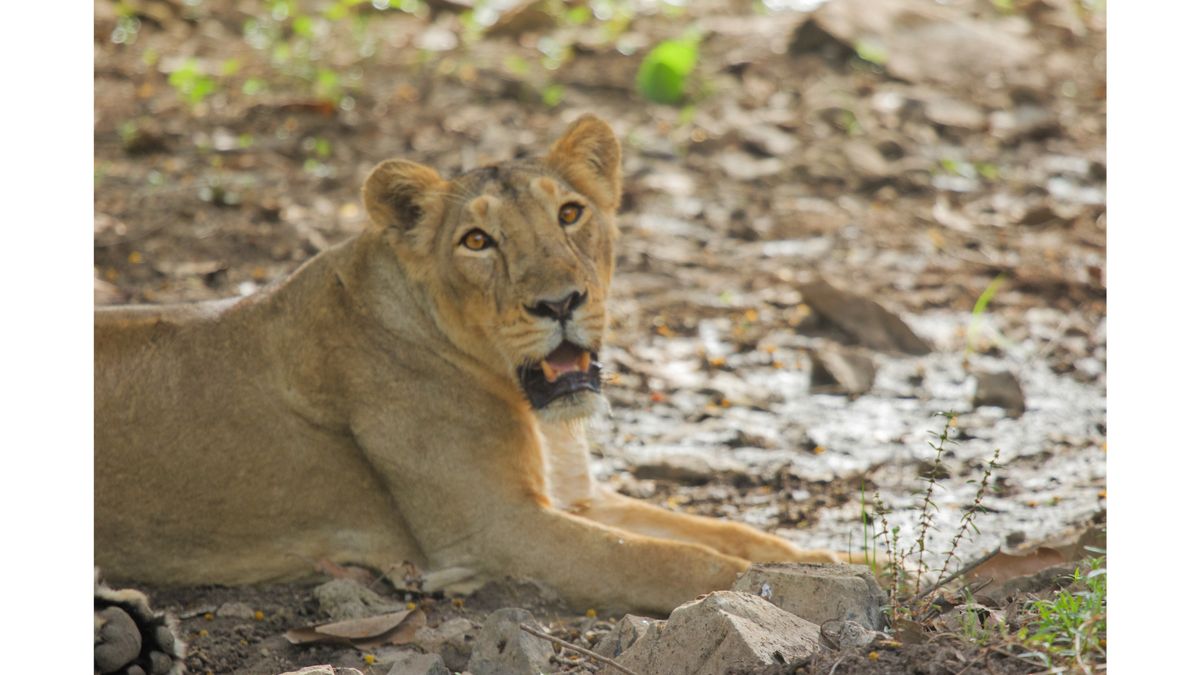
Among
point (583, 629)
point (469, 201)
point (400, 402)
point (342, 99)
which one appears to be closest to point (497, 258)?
point (469, 201)

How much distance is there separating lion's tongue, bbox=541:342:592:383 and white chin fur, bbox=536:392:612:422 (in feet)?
0.29

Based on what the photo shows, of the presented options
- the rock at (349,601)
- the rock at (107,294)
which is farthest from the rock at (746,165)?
the rock at (349,601)

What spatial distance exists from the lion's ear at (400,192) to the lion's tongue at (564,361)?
29.1 inches

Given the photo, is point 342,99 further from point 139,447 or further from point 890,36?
point 139,447

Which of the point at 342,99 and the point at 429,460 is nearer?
the point at 429,460

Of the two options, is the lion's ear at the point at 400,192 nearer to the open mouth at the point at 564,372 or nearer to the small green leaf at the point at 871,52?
the open mouth at the point at 564,372

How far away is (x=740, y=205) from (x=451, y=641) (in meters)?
5.88

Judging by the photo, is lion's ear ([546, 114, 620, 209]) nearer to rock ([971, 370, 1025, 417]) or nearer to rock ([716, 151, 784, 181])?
rock ([971, 370, 1025, 417])

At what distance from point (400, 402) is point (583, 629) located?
1.11 m

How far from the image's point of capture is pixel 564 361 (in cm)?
538

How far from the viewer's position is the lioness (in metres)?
5.39

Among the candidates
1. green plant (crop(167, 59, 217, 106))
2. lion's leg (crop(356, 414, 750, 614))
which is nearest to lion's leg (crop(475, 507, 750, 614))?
lion's leg (crop(356, 414, 750, 614))

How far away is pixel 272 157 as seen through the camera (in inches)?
416

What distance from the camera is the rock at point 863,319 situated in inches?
318
